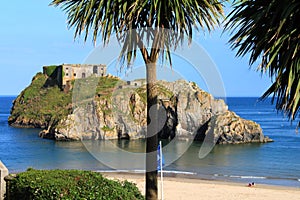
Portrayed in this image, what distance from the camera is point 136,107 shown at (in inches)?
3036

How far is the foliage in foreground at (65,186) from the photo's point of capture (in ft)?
26.1

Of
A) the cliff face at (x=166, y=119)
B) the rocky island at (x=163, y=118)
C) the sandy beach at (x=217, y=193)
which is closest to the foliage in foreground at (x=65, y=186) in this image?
the sandy beach at (x=217, y=193)

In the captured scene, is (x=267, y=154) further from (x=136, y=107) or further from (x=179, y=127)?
(x=136, y=107)

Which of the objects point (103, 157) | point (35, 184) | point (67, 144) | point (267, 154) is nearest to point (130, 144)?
point (67, 144)

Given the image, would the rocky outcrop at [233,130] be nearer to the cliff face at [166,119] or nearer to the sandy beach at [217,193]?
the cliff face at [166,119]

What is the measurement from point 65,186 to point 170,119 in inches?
2613

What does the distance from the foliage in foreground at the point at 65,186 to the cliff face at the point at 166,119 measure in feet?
189

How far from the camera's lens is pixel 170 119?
74188mm

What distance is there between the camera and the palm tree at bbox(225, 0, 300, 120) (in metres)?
4.89

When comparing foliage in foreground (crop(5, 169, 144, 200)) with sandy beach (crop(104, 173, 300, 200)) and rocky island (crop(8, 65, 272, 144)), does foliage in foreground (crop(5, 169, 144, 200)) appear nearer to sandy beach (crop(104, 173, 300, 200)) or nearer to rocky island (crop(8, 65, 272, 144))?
sandy beach (crop(104, 173, 300, 200))

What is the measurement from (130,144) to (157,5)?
6044cm

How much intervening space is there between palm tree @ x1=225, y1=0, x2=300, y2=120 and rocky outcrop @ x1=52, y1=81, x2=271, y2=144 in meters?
59.7

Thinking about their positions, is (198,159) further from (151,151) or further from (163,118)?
(151,151)

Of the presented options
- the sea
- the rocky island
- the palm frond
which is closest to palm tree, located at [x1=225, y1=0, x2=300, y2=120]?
the palm frond
